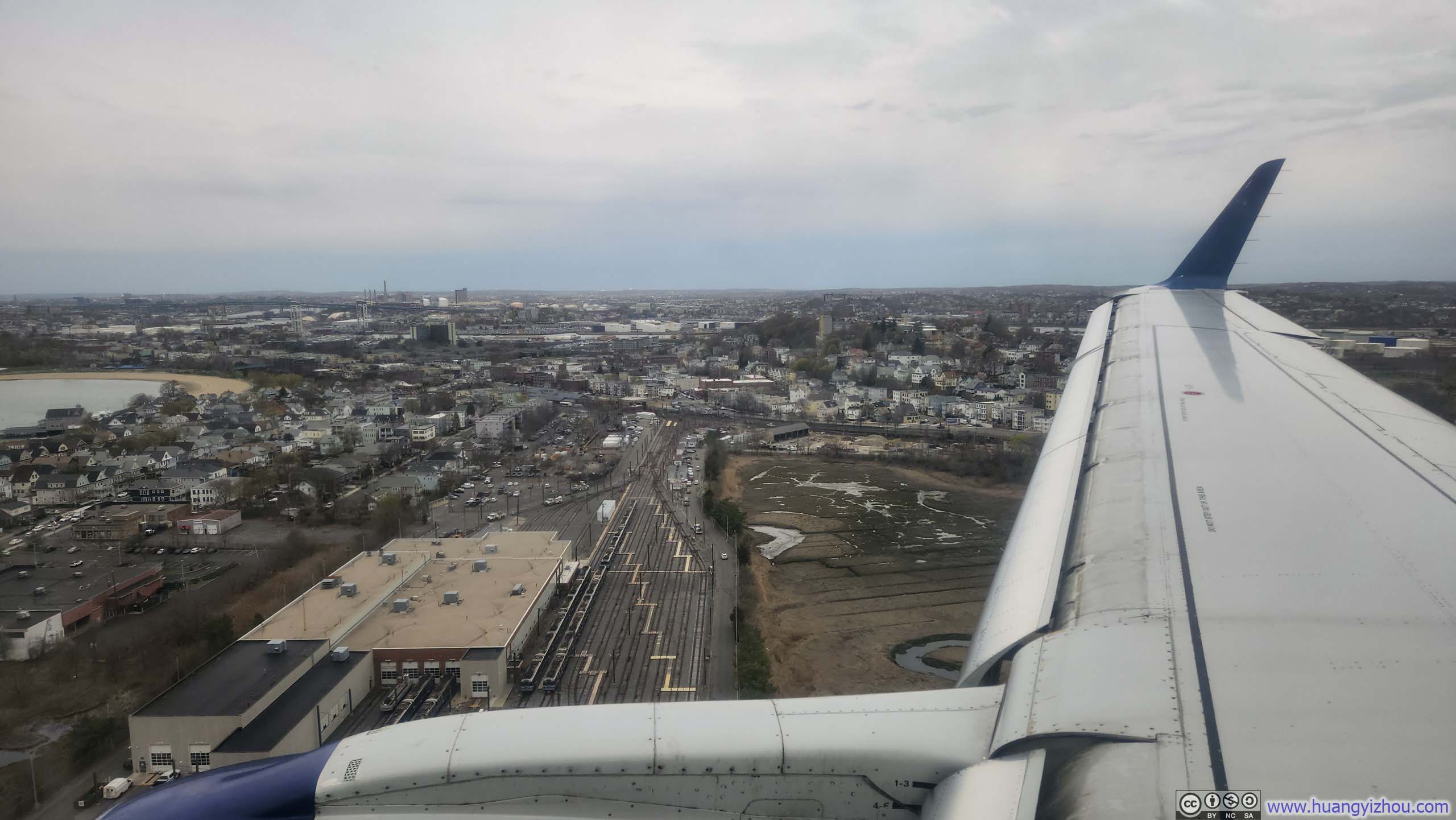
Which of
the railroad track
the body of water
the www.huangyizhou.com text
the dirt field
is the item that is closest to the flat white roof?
the railroad track

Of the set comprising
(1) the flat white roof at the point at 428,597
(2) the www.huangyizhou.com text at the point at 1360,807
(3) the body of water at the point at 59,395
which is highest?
(2) the www.huangyizhou.com text at the point at 1360,807

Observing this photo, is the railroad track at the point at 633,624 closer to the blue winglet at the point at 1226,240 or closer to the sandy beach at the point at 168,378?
the blue winglet at the point at 1226,240

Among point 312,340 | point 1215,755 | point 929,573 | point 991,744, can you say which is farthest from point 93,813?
point 312,340

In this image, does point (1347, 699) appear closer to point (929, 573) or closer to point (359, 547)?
point (929, 573)

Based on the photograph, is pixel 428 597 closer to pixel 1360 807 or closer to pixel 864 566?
pixel 864 566

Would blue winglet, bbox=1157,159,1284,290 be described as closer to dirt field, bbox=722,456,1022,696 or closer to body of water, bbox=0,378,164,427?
dirt field, bbox=722,456,1022,696

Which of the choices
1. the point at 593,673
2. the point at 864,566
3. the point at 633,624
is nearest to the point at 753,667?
the point at 593,673

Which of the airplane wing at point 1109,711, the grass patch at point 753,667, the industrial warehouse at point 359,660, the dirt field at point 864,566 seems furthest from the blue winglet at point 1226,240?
the industrial warehouse at point 359,660
